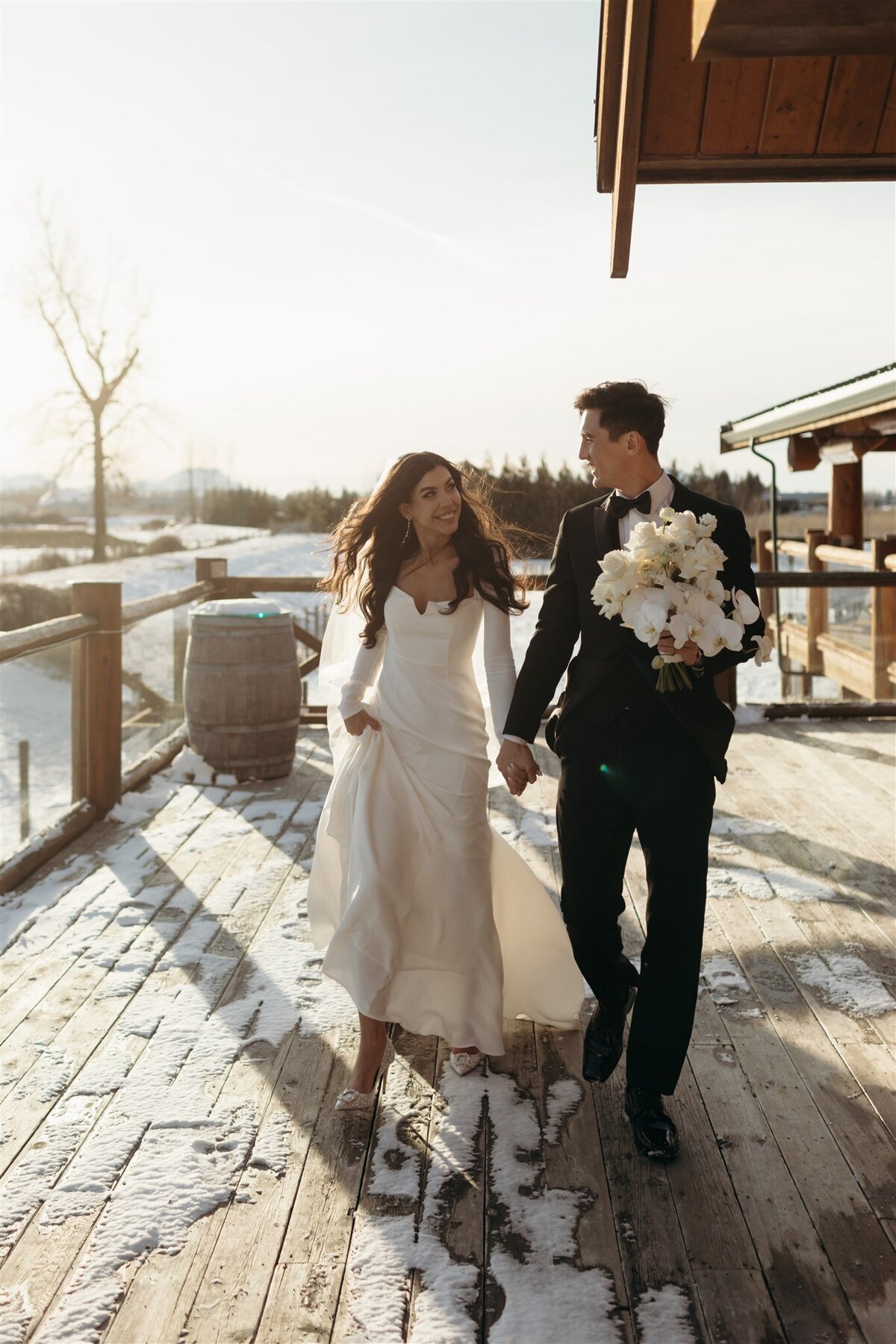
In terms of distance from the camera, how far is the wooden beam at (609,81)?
3963mm

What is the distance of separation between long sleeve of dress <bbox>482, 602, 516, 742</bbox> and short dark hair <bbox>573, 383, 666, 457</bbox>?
0.71 meters

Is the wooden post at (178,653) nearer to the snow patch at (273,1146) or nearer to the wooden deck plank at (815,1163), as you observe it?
the wooden deck plank at (815,1163)

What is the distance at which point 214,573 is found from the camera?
9.25 metres

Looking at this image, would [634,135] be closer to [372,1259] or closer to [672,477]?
[672,477]

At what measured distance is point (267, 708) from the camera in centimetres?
745

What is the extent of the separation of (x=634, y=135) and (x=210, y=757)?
4729 millimetres

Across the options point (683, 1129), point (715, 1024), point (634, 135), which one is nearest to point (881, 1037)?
point (715, 1024)

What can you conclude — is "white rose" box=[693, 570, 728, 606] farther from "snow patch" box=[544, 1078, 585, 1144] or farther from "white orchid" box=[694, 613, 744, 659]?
"snow patch" box=[544, 1078, 585, 1144]

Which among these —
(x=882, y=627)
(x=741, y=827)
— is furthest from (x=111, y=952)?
(x=882, y=627)

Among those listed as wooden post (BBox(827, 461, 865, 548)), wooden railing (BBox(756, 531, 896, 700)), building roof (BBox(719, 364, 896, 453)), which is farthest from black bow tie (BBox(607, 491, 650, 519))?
wooden post (BBox(827, 461, 865, 548))

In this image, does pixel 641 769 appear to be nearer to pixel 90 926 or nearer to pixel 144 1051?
pixel 144 1051

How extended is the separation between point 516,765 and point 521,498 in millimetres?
10853

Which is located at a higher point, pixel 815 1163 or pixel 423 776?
pixel 423 776

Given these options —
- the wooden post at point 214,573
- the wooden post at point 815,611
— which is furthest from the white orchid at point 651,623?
the wooden post at point 815,611
